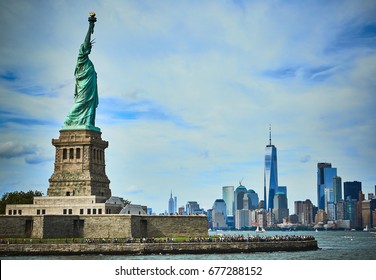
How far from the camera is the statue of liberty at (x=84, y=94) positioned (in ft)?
202

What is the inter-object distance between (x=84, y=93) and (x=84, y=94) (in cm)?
9

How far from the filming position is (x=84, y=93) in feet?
204

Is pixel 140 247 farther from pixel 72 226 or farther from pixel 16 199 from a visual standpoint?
pixel 16 199

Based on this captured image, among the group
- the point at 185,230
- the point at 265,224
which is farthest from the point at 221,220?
the point at 185,230

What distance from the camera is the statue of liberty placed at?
202 feet

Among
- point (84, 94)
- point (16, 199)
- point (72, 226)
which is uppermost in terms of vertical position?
point (84, 94)

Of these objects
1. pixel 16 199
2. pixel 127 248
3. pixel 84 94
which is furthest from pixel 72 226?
pixel 16 199

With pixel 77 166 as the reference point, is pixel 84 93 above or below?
above

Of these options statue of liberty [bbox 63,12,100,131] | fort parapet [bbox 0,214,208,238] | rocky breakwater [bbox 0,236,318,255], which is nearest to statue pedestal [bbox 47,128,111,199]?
statue of liberty [bbox 63,12,100,131]

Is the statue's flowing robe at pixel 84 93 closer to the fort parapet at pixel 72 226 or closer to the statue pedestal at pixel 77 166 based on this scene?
the statue pedestal at pixel 77 166

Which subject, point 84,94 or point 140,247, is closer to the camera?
point 140,247

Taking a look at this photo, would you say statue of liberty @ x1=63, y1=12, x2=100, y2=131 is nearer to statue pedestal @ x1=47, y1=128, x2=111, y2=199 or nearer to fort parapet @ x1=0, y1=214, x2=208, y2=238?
statue pedestal @ x1=47, y1=128, x2=111, y2=199
